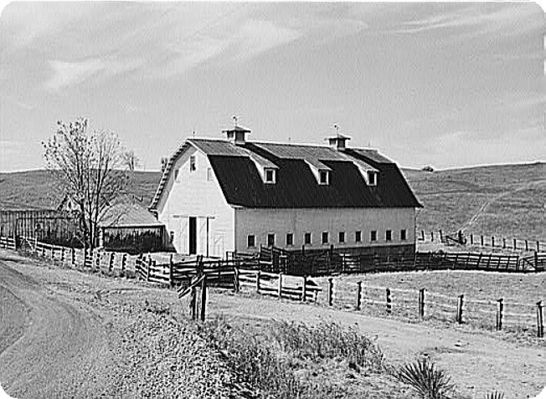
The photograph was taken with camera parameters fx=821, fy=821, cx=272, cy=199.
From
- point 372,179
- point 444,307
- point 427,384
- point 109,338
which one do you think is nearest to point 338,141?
point 372,179

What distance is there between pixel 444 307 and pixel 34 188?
77.0 m

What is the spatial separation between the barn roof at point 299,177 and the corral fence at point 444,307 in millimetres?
11945

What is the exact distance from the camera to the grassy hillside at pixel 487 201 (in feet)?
233

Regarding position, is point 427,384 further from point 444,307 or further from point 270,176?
point 270,176

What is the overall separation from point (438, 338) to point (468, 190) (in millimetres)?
81742

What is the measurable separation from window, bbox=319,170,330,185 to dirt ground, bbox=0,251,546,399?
14961 mm

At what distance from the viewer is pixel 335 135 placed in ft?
150

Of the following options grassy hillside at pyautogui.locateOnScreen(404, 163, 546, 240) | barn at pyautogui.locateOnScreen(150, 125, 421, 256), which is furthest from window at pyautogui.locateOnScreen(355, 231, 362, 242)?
grassy hillside at pyautogui.locateOnScreen(404, 163, 546, 240)

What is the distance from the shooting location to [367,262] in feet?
126

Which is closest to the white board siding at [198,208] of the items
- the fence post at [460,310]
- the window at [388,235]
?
the window at [388,235]

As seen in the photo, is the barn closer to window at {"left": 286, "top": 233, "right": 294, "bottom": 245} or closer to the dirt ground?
window at {"left": 286, "top": 233, "right": 294, "bottom": 245}

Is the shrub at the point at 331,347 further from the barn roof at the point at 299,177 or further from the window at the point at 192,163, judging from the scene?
the window at the point at 192,163

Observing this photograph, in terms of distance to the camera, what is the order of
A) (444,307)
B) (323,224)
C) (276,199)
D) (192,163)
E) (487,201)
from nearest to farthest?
(444,307), (276,199), (192,163), (323,224), (487,201)

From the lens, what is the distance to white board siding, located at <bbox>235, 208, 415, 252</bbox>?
3712cm
